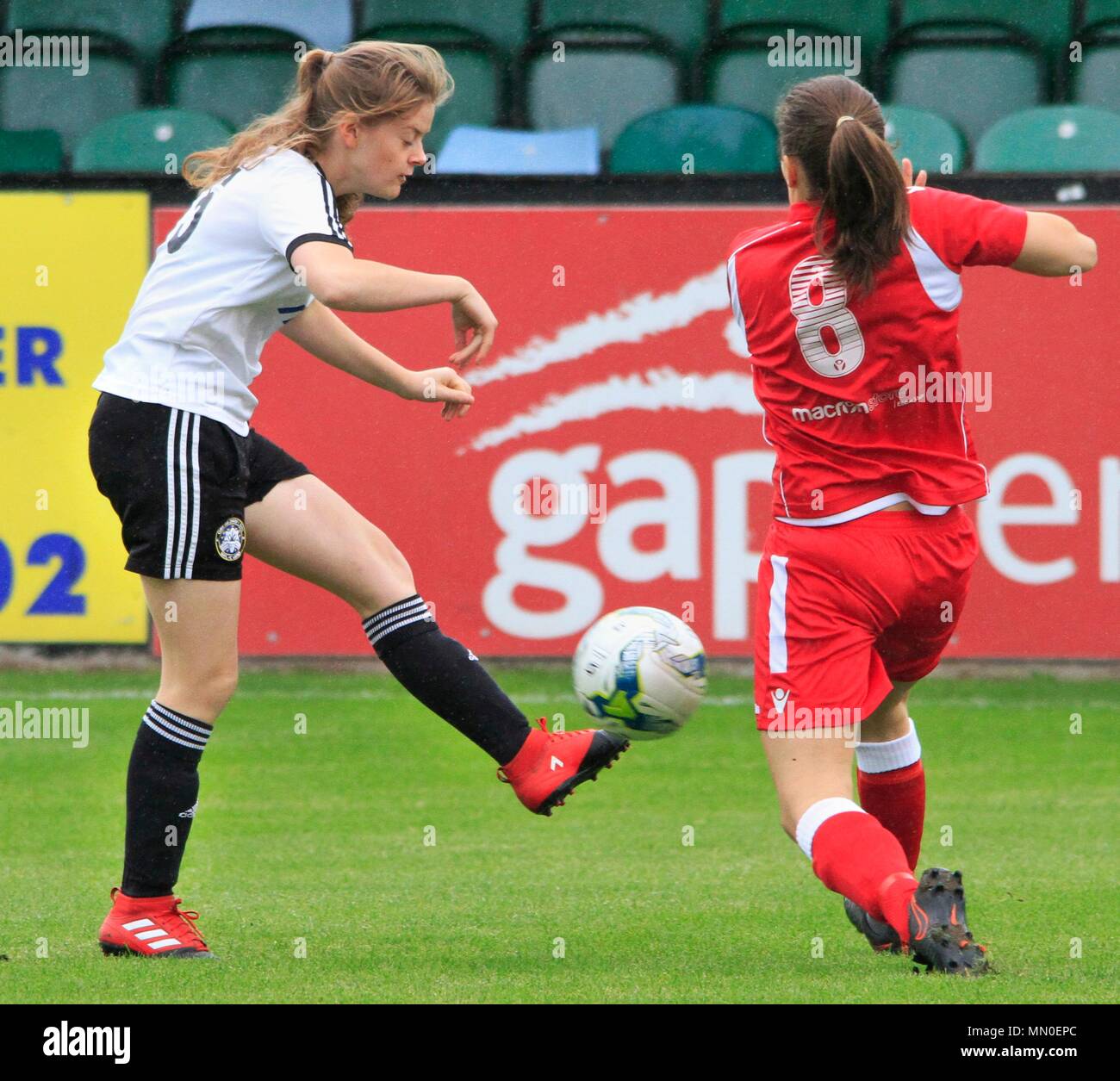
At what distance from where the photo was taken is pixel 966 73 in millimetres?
A: 10523

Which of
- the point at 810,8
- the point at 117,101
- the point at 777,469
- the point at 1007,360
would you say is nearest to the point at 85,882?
the point at 777,469

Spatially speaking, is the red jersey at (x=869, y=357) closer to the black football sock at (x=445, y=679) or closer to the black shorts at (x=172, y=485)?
the black football sock at (x=445, y=679)

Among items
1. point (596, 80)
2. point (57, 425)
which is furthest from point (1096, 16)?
point (57, 425)

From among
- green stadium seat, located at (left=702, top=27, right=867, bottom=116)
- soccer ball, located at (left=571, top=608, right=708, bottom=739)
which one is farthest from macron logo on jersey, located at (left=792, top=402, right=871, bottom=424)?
green stadium seat, located at (left=702, top=27, right=867, bottom=116)

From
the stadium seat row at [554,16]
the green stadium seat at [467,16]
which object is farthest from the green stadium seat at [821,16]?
the green stadium seat at [467,16]

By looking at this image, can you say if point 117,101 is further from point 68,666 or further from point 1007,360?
point 1007,360

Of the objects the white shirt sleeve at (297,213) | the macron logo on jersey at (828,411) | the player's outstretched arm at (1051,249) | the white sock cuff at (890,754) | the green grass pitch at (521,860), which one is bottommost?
the green grass pitch at (521,860)

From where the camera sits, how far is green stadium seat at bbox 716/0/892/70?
1070 cm

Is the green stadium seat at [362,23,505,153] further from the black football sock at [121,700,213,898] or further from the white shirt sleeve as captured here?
the black football sock at [121,700,213,898]

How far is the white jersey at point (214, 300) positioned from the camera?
390 centimetres

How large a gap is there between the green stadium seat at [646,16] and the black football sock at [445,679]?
7.09m

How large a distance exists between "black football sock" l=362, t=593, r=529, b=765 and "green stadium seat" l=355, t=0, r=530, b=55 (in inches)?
281

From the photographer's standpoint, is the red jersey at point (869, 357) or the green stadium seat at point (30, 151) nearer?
the red jersey at point (869, 357)

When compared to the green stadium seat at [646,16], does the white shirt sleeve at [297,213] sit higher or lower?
lower
